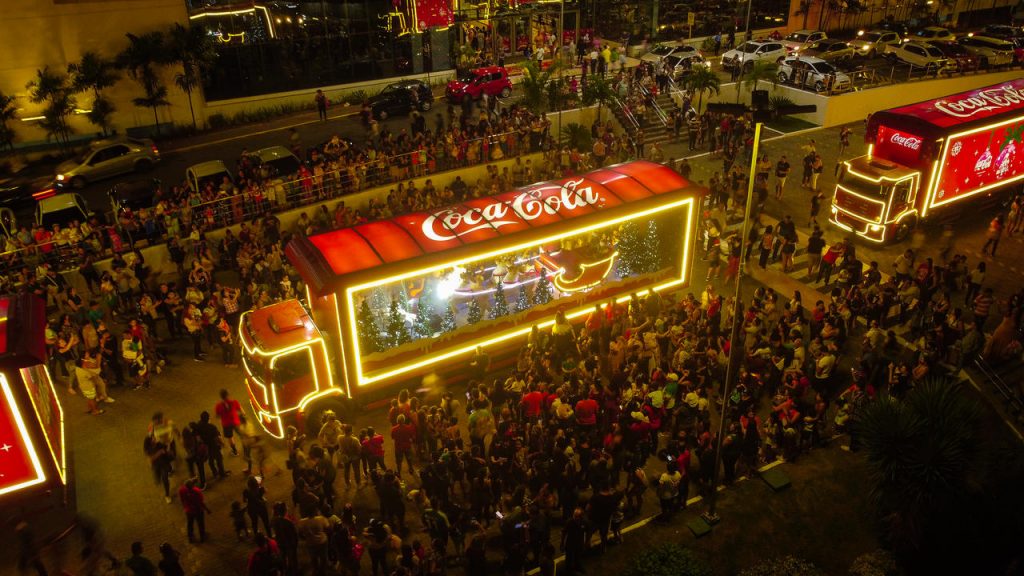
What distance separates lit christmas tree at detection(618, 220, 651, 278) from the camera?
1700cm

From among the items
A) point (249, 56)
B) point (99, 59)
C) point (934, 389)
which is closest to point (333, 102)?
point (249, 56)

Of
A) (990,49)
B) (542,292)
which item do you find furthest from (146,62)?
(990,49)

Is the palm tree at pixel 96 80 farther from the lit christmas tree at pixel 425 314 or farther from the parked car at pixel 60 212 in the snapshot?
the lit christmas tree at pixel 425 314

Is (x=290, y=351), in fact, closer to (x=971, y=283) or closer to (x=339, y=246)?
(x=339, y=246)

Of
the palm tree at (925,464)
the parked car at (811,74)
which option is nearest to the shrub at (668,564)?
the palm tree at (925,464)

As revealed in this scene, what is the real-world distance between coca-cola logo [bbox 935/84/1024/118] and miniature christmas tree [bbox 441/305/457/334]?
1485 cm

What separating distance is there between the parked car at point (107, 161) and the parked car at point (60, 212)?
5.84m

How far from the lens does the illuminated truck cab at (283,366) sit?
12266 millimetres

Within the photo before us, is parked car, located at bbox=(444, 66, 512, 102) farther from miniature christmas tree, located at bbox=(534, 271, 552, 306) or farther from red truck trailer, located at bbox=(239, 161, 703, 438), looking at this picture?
miniature christmas tree, located at bbox=(534, 271, 552, 306)

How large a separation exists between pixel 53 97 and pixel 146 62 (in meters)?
3.71

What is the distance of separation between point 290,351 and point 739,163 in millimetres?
18108

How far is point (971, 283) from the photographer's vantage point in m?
16.3

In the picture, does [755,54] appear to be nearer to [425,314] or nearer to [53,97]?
[425,314]

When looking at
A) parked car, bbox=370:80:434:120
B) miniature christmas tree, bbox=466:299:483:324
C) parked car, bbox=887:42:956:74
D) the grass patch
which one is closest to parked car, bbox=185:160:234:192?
miniature christmas tree, bbox=466:299:483:324
